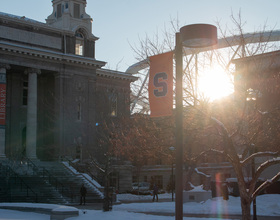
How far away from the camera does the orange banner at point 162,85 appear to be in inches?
441

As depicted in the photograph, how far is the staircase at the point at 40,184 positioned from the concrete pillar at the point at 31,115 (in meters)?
2.31

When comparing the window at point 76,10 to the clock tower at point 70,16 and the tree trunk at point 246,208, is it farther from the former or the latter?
the tree trunk at point 246,208

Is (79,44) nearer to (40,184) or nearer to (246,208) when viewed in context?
(40,184)

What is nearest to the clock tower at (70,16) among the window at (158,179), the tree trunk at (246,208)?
the window at (158,179)

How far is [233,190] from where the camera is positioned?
3064 centimetres

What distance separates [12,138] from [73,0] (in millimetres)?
16523

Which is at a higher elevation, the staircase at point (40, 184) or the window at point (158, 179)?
the staircase at point (40, 184)

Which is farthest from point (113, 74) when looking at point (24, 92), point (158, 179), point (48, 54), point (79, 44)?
point (158, 179)

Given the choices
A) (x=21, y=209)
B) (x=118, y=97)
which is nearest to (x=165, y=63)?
(x=21, y=209)

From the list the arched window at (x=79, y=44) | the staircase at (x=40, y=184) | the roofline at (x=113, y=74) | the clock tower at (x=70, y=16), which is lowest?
the staircase at (x=40, y=184)

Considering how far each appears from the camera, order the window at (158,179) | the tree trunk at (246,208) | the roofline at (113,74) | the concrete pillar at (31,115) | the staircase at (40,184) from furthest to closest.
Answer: the window at (158,179) → the roofline at (113,74) → the concrete pillar at (31,115) → the staircase at (40,184) → the tree trunk at (246,208)

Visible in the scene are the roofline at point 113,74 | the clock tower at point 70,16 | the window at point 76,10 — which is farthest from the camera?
the roofline at point 113,74

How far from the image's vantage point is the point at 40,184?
3819 centimetres

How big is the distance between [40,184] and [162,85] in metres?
29.0
